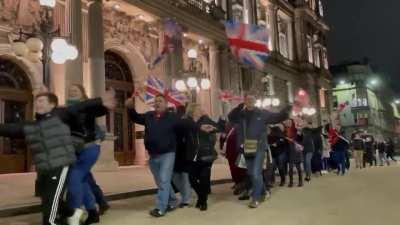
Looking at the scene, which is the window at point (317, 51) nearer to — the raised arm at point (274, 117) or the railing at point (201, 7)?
the railing at point (201, 7)

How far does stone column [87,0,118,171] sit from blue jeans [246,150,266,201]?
9.86 meters

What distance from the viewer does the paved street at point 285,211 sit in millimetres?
6668

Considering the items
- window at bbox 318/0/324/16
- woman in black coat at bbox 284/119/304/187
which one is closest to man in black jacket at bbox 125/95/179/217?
woman in black coat at bbox 284/119/304/187

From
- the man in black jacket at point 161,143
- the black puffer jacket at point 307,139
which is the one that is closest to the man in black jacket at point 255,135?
the man in black jacket at point 161,143

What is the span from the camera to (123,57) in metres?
22.3

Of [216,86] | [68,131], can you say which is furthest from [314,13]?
[68,131]

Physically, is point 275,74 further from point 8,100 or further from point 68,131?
point 68,131

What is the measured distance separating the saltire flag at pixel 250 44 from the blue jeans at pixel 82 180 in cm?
567

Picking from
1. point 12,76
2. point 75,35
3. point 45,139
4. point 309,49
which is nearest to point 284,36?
point 309,49

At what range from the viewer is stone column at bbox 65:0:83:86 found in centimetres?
1660

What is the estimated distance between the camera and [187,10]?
2419 cm

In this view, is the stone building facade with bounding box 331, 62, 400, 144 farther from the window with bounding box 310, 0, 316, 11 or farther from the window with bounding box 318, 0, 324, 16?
the window with bounding box 310, 0, 316, 11

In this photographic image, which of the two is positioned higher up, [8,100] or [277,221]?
[8,100]

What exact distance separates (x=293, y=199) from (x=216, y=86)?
18.2 meters
